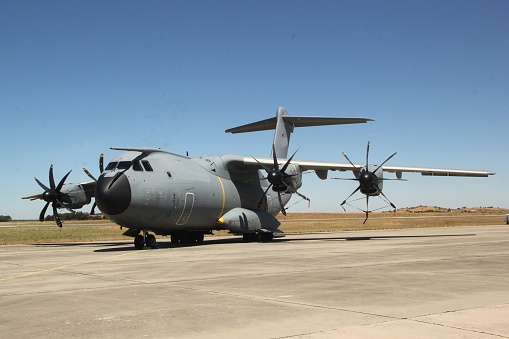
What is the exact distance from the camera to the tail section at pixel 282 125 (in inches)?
1336

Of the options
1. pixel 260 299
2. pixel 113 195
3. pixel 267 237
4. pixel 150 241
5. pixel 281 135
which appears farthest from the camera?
pixel 281 135

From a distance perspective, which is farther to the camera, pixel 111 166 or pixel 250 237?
pixel 250 237

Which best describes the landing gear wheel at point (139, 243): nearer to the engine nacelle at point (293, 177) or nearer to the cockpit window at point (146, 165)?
the cockpit window at point (146, 165)

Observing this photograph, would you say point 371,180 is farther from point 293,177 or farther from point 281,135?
point 281,135

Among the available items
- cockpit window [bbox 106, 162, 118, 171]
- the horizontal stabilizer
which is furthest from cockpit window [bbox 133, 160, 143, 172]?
the horizontal stabilizer

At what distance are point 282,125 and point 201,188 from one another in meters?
9.44

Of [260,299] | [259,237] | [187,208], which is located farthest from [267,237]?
[260,299]

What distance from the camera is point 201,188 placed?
27250 millimetres

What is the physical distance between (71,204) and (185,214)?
6.96 metres

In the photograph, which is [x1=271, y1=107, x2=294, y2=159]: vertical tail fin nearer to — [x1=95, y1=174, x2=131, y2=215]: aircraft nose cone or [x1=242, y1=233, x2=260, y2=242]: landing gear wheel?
[x1=242, y1=233, x2=260, y2=242]: landing gear wheel

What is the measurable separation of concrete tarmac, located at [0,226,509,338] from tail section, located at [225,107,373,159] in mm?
17369

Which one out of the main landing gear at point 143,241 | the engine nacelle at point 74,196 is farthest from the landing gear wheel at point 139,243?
the engine nacelle at point 74,196

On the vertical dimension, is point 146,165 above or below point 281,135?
below

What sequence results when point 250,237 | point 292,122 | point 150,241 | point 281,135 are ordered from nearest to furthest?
point 150,241, point 250,237, point 281,135, point 292,122
